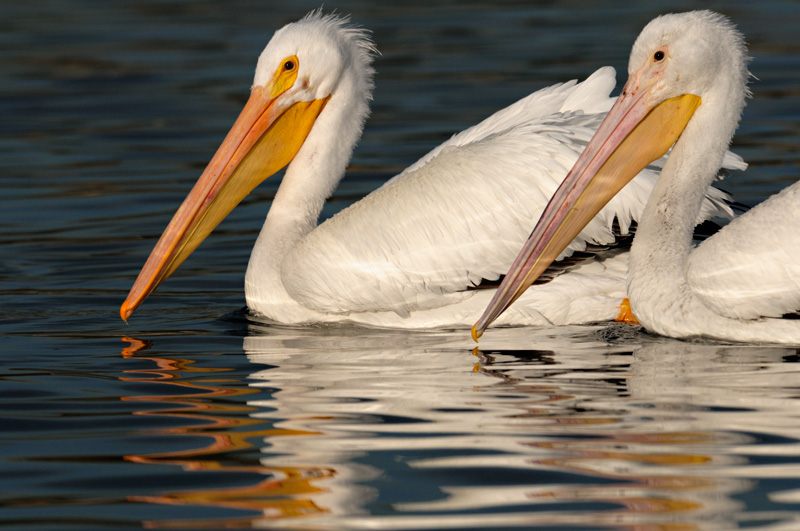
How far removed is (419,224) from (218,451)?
1.91 m

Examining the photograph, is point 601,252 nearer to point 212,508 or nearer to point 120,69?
point 212,508

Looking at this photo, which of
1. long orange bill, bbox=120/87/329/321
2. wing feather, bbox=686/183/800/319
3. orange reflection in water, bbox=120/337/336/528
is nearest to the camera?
orange reflection in water, bbox=120/337/336/528

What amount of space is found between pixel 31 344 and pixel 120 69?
8.27 metres

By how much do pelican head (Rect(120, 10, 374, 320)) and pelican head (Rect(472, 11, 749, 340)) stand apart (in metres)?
1.59

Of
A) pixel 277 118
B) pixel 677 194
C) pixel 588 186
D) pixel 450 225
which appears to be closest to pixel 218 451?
pixel 588 186

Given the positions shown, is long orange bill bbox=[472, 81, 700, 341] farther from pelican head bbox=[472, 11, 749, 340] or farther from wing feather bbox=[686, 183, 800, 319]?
wing feather bbox=[686, 183, 800, 319]

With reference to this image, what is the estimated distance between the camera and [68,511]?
379cm

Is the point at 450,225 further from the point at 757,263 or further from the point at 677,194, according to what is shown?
the point at 757,263

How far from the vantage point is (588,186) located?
17.5 feet

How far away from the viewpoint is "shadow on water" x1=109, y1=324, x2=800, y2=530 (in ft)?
12.0

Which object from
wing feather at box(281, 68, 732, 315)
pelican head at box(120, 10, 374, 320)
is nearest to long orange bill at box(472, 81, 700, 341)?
wing feather at box(281, 68, 732, 315)


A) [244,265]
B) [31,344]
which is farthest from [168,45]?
[31,344]

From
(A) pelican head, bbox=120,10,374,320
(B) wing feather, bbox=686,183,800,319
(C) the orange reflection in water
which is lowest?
(C) the orange reflection in water

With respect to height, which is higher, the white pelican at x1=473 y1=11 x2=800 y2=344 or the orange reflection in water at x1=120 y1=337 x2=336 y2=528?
the white pelican at x1=473 y1=11 x2=800 y2=344
